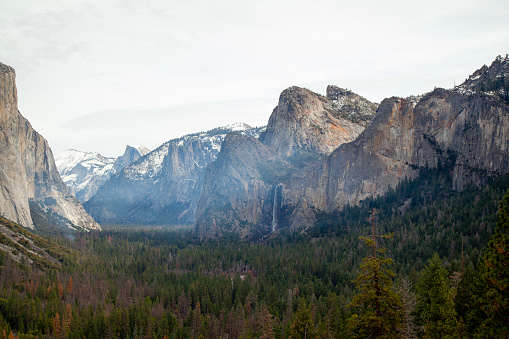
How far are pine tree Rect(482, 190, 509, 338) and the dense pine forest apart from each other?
72 millimetres

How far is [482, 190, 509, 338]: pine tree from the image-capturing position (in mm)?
26750

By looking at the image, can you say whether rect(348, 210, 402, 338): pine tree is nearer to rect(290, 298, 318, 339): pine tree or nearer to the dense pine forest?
the dense pine forest

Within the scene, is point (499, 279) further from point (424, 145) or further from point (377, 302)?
point (424, 145)

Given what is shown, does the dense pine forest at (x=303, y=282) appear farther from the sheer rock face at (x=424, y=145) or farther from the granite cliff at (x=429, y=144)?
the sheer rock face at (x=424, y=145)

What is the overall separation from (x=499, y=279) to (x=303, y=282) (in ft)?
295

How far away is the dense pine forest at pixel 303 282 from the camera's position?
1537 inches

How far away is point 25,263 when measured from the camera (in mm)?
134750

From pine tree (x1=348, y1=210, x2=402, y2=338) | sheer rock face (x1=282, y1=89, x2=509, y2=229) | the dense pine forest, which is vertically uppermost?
sheer rock face (x1=282, y1=89, x2=509, y2=229)

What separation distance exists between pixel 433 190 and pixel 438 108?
32.4 metres

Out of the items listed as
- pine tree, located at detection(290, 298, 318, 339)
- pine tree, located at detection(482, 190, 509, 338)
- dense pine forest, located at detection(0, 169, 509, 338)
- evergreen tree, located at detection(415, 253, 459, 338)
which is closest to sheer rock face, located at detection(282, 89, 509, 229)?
dense pine forest, located at detection(0, 169, 509, 338)

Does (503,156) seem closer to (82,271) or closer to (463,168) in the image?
(463,168)

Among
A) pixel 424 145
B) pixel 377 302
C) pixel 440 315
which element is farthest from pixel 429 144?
pixel 377 302

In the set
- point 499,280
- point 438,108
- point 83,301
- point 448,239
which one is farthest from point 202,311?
point 438,108

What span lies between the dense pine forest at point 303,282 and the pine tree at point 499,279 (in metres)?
0.07
